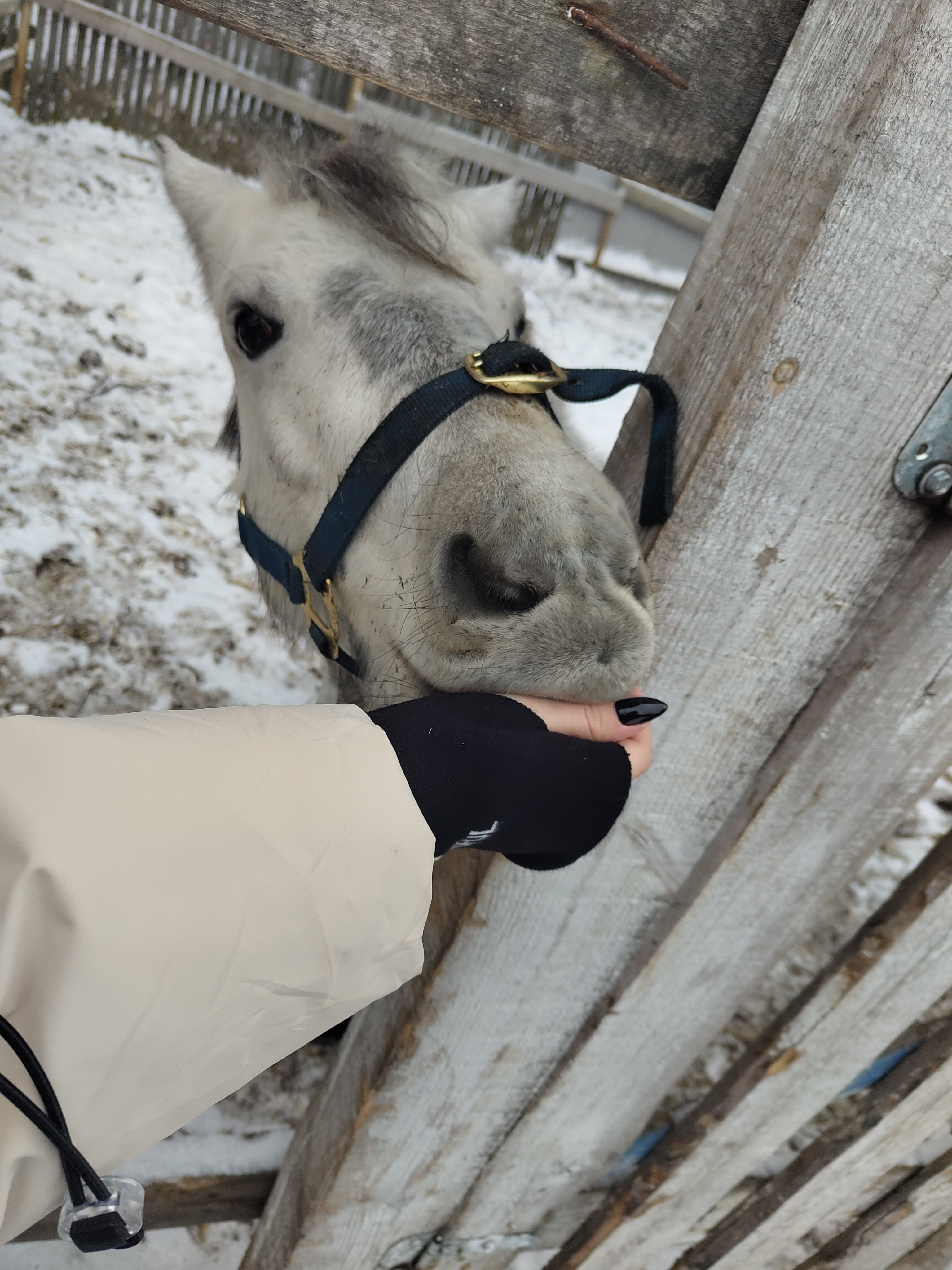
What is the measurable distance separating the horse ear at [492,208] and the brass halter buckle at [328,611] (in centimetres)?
83

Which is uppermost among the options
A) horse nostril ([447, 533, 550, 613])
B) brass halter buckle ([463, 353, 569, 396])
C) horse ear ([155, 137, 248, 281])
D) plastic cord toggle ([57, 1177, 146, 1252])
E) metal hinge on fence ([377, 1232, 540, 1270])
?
brass halter buckle ([463, 353, 569, 396])

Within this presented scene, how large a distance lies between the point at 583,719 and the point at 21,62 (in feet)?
25.9

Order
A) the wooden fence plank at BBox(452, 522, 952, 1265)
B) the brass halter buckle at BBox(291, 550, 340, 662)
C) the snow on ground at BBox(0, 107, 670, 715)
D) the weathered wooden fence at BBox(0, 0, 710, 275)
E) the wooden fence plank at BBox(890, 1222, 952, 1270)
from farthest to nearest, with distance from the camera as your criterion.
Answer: the weathered wooden fence at BBox(0, 0, 710, 275) → the snow on ground at BBox(0, 107, 670, 715) → the wooden fence plank at BBox(890, 1222, 952, 1270) → the brass halter buckle at BBox(291, 550, 340, 662) → the wooden fence plank at BBox(452, 522, 952, 1265)

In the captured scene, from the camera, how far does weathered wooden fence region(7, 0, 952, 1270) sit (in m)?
0.86

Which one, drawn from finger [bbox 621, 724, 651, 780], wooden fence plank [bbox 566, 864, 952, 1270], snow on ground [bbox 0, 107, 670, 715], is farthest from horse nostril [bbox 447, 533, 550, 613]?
wooden fence plank [bbox 566, 864, 952, 1270]

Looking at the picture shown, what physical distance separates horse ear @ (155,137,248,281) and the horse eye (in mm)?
374

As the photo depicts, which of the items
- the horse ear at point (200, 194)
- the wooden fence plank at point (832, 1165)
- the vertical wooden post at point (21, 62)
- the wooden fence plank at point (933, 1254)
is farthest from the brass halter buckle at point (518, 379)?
the vertical wooden post at point (21, 62)

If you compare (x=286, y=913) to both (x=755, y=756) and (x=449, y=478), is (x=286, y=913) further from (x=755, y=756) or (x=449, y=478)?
(x=755, y=756)

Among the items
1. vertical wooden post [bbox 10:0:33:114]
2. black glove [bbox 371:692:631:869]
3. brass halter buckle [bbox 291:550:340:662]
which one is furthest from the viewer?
vertical wooden post [bbox 10:0:33:114]

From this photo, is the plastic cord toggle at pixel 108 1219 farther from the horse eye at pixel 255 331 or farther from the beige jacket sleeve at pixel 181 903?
the horse eye at pixel 255 331

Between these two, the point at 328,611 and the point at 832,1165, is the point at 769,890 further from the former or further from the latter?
the point at 328,611

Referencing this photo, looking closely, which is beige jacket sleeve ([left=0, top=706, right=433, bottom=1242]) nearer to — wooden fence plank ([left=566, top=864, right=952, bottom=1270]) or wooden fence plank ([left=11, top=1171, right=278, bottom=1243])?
wooden fence plank ([left=566, top=864, right=952, bottom=1270])

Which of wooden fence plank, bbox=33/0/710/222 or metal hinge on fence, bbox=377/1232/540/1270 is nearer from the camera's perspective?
metal hinge on fence, bbox=377/1232/540/1270

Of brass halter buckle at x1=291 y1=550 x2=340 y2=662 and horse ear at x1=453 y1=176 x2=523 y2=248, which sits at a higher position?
horse ear at x1=453 y1=176 x2=523 y2=248
